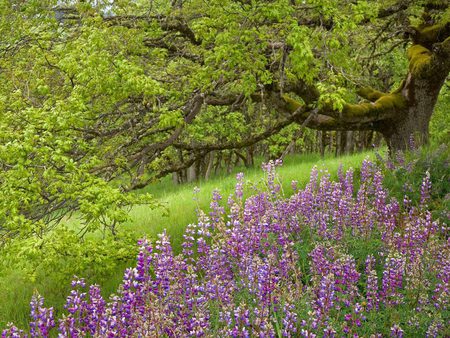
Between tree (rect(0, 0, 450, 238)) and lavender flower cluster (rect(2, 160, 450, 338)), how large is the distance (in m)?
1.56

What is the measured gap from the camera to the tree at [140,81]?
5.66 m

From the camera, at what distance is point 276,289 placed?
370cm

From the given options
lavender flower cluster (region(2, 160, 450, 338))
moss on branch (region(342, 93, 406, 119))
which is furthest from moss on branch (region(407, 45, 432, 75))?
lavender flower cluster (region(2, 160, 450, 338))

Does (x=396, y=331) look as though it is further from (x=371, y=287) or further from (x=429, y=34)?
(x=429, y=34)

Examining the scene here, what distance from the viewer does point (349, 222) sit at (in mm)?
5594

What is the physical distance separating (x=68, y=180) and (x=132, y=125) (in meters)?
2.48

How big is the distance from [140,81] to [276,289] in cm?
341

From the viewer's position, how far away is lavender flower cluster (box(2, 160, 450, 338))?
3279 mm

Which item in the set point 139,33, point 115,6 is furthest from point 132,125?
point 115,6

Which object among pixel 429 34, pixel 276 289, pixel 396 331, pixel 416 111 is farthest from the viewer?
pixel 429 34

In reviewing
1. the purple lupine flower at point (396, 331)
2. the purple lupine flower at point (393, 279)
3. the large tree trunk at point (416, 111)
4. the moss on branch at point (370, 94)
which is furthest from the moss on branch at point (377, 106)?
the purple lupine flower at point (396, 331)

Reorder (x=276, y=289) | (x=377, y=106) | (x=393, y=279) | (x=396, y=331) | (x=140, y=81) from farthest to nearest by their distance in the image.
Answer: (x=377, y=106) < (x=140, y=81) < (x=393, y=279) < (x=276, y=289) < (x=396, y=331)

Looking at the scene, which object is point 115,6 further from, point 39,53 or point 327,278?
point 327,278

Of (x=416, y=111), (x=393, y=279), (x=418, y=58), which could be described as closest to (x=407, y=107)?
(x=416, y=111)
